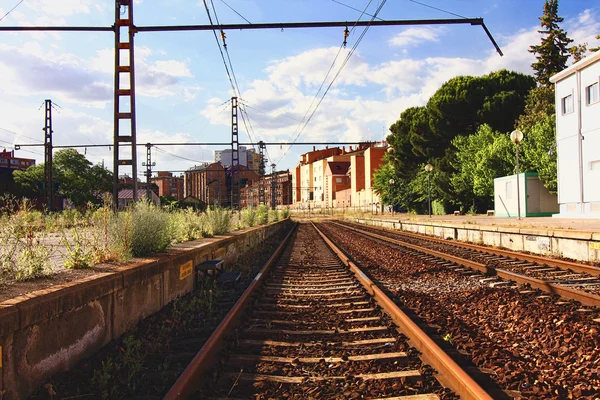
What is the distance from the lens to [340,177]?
107312 millimetres

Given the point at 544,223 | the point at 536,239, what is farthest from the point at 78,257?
the point at 544,223

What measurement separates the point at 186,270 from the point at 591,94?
76.6 feet

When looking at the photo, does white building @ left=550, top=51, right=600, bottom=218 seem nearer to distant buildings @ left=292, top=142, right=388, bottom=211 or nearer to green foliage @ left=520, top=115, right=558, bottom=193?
green foliage @ left=520, top=115, right=558, bottom=193

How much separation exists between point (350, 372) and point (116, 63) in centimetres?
1023

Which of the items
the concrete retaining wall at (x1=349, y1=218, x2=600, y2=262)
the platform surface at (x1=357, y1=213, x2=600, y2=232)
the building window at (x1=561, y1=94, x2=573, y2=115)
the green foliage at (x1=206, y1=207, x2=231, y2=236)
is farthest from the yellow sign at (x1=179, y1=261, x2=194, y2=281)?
the building window at (x1=561, y1=94, x2=573, y2=115)

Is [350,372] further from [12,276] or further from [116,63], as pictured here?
[116,63]

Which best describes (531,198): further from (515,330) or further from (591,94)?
(515,330)

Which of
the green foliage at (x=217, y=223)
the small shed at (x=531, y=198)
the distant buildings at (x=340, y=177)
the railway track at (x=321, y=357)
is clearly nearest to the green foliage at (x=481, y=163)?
the small shed at (x=531, y=198)

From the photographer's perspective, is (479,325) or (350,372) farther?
(479,325)

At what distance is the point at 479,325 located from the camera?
5637 mm

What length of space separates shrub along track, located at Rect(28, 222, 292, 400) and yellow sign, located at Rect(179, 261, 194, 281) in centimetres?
78

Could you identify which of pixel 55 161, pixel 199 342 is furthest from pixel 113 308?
pixel 55 161

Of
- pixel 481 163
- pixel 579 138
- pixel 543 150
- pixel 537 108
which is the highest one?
pixel 537 108

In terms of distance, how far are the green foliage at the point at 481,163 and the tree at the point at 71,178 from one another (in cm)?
4154
